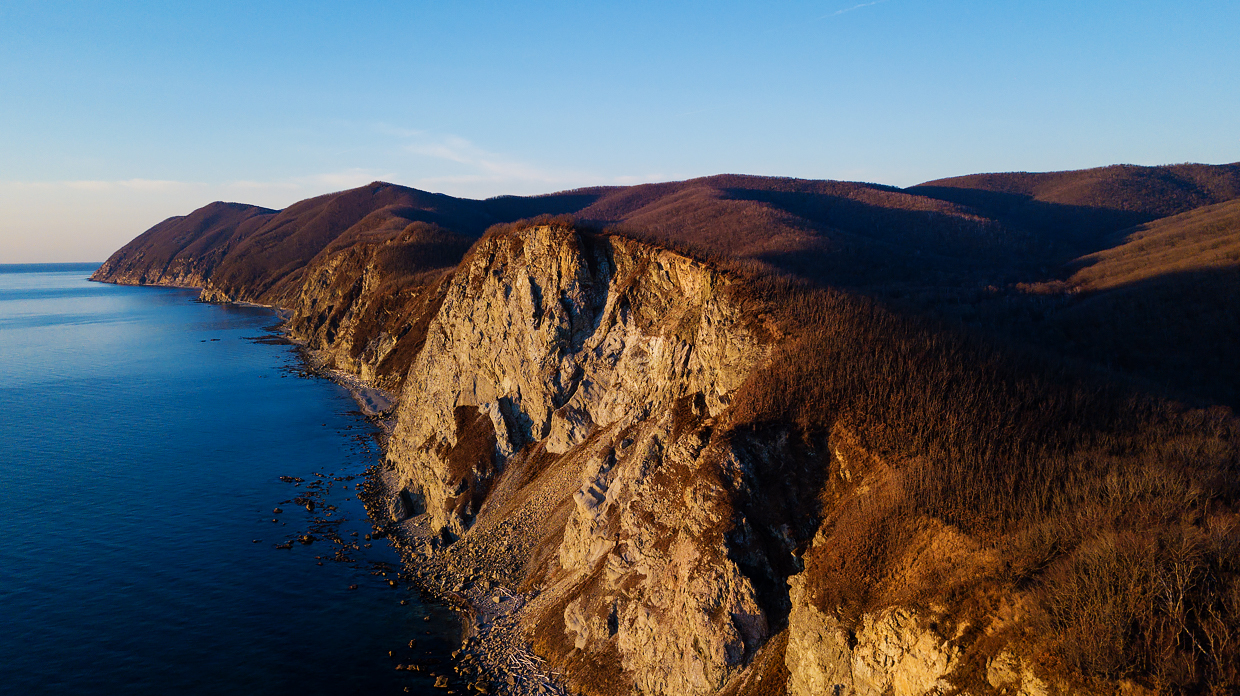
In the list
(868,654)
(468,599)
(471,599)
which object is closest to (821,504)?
(868,654)

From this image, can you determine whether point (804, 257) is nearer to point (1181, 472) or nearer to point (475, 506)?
point (475, 506)

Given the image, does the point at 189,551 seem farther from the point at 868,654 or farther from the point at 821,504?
the point at 868,654

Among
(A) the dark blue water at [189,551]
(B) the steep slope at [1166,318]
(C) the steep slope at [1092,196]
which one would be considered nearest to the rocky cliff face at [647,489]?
(A) the dark blue water at [189,551]

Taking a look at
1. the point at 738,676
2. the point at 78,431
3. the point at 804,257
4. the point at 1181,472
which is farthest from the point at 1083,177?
the point at 78,431

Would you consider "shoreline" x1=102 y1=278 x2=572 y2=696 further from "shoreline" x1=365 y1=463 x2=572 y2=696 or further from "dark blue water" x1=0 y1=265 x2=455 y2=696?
"dark blue water" x1=0 y1=265 x2=455 y2=696

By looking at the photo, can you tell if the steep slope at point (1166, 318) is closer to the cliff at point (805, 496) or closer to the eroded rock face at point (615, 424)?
the cliff at point (805, 496)

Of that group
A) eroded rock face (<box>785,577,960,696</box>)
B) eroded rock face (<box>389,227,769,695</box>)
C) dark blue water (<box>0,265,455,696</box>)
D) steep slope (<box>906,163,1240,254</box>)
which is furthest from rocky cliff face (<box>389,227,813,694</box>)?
steep slope (<box>906,163,1240,254</box>)
